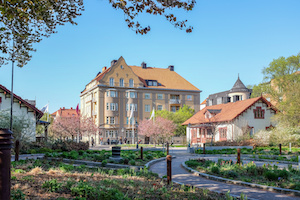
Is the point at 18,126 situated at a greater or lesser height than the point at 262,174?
greater

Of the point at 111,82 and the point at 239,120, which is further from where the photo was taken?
the point at 111,82

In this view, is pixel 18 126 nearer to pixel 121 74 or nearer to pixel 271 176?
pixel 271 176

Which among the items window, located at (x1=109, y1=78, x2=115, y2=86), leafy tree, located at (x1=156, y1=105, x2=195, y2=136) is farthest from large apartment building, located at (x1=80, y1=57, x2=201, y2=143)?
leafy tree, located at (x1=156, y1=105, x2=195, y2=136)

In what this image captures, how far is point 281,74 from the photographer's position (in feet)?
176

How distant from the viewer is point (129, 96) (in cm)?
6981

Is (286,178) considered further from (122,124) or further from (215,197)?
(122,124)

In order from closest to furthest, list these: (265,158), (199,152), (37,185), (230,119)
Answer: (37,185) → (265,158) → (199,152) → (230,119)

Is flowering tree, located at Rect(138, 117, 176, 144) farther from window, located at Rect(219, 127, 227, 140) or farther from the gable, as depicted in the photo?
the gable

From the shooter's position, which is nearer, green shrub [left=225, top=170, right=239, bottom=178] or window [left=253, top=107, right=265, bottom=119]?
green shrub [left=225, top=170, right=239, bottom=178]

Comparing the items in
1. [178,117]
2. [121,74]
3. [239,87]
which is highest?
[121,74]

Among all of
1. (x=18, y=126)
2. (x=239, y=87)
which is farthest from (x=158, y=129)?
(x=239, y=87)

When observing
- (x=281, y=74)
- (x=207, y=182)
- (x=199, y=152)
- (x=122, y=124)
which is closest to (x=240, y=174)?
(x=207, y=182)

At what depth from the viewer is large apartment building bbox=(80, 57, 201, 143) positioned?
67.2 meters

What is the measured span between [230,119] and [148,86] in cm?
3287
